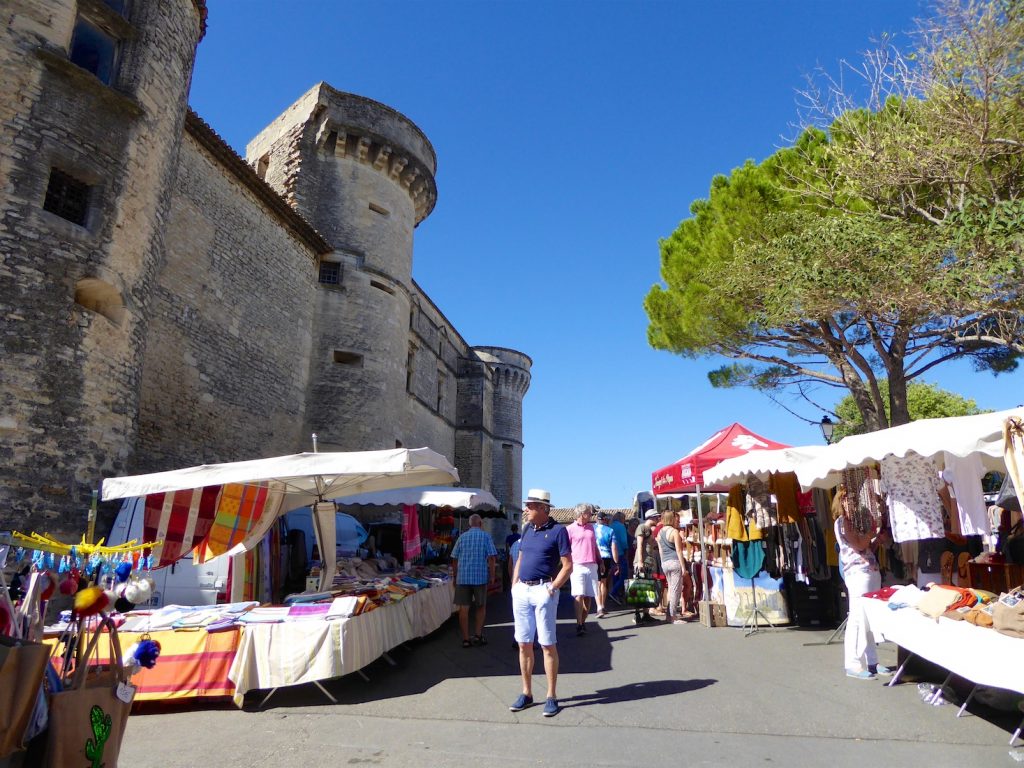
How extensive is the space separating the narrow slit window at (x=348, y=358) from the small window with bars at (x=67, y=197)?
804 cm

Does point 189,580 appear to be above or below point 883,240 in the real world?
below

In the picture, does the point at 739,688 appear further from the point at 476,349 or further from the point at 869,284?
the point at 476,349

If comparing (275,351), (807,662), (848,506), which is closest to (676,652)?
(807,662)

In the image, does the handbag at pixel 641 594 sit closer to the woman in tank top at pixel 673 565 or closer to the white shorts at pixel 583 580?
the woman in tank top at pixel 673 565

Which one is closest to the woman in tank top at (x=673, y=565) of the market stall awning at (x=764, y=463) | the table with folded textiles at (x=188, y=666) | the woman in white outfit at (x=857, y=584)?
the market stall awning at (x=764, y=463)

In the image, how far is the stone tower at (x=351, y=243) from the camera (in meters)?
15.6

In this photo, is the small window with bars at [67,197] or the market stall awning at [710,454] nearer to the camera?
the small window with bars at [67,197]

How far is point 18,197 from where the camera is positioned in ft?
23.3

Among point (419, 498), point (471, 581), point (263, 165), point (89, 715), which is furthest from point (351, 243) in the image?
point (89, 715)

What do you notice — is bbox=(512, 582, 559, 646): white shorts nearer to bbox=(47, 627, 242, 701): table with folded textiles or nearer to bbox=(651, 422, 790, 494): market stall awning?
bbox=(47, 627, 242, 701): table with folded textiles

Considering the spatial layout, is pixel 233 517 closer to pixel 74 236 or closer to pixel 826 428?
pixel 74 236

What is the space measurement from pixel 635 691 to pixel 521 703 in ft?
3.34

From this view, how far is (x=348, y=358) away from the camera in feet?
52.8

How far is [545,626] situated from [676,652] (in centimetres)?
257
